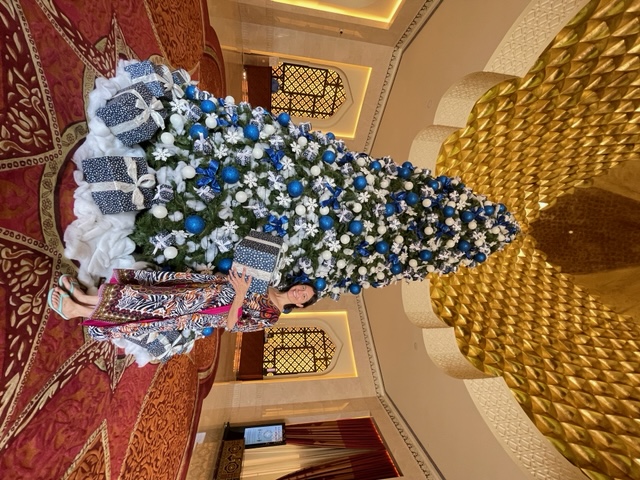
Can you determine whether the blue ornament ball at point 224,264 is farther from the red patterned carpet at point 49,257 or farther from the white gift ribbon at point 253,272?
the red patterned carpet at point 49,257

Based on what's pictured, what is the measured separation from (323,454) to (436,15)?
4.50 meters

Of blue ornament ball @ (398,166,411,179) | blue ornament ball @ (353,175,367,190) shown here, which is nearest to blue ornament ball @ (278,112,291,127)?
blue ornament ball @ (353,175,367,190)

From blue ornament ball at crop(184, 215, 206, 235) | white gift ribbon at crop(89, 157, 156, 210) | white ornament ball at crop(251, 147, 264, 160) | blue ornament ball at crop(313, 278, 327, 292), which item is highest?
white ornament ball at crop(251, 147, 264, 160)

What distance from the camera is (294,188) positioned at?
1.54 m

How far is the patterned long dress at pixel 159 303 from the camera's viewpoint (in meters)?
1.35

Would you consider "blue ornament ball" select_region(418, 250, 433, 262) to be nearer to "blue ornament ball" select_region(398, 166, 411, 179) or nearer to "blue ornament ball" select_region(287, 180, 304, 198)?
"blue ornament ball" select_region(398, 166, 411, 179)

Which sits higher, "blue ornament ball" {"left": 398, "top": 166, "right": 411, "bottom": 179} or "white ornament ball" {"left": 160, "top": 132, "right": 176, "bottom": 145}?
"blue ornament ball" {"left": 398, "top": 166, "right": 411, "bottom": 179}

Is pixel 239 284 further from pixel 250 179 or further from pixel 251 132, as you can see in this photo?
pixel 251 132

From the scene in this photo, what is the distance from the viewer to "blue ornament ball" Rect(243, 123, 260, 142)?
4.96 ft

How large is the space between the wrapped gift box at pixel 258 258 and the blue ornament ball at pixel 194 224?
18cm

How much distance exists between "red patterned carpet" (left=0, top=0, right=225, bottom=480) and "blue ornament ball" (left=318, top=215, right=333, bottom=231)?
3.76 ft

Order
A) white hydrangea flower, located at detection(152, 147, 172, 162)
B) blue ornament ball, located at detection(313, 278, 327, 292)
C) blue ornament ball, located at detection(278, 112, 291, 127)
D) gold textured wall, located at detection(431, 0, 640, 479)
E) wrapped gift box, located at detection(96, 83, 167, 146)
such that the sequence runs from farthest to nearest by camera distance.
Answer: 1. gold textured wall, located at detection(431, 0, 640, 479)
2. blue ornament ball, located at detection(313, 278, 327, 292)
3. blue ornament ball, located at detection(278, 112, 291, 127)
4. white hydrangea flower, located at detection(152, 147, 172, 162)
5. wrapped gift box, located at detection(96, 83, 167, 146)

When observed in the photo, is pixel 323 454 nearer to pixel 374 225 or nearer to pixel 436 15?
pixel 374 225

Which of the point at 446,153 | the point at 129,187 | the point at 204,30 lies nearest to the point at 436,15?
the point at 446,153
